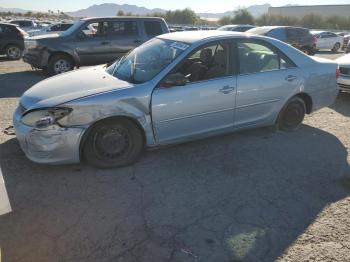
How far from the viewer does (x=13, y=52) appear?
1527 cm

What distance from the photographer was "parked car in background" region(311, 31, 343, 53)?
24650 mm

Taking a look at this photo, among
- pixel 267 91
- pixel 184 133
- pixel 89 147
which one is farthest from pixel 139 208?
pixel 267 91

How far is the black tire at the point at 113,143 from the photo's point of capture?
434 centimetres

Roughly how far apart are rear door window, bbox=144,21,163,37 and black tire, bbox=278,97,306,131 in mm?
6835

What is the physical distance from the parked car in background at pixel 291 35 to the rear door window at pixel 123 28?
5979 millimetres

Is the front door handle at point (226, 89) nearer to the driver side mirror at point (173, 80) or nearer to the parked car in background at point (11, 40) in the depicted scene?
the driver side mirror at point (173, 80)

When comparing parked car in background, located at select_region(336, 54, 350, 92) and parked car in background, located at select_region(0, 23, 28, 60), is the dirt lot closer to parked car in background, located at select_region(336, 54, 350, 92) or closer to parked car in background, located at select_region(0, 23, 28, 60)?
parked car in background, located at select_region(336, 54, 350, 92)

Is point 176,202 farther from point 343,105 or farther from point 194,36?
point 343,105

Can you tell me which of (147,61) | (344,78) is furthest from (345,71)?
(147,61)

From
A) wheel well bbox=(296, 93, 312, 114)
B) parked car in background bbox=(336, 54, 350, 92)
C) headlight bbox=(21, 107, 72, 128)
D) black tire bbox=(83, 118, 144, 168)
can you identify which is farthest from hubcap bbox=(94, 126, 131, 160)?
parked car in background bbox=(336, 54, 350, 92)

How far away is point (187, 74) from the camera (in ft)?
15.8

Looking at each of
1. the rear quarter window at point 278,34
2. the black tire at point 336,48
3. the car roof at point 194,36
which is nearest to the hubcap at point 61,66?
the car roof at point 194,36

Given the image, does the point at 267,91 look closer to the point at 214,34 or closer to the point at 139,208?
the point at 214,34

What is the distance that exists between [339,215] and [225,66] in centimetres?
236
